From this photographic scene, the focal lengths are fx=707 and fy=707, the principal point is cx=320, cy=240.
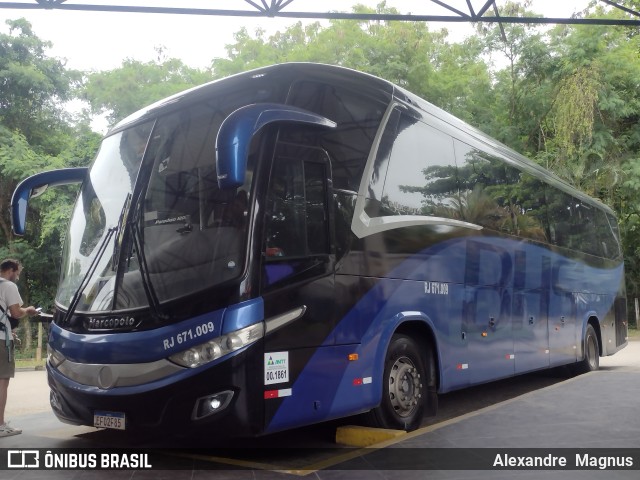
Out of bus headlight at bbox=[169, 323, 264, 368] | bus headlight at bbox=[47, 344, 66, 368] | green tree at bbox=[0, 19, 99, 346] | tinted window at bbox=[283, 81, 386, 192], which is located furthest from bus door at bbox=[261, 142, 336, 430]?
green tree at bbox=[0, 19, 99, 346]

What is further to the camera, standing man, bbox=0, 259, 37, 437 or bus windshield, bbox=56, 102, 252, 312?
standing man, bbox=0, 259, 37, 437

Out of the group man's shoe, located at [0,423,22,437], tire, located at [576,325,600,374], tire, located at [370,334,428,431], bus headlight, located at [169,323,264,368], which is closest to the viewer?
bus headlight, located at [169,323,264,368]

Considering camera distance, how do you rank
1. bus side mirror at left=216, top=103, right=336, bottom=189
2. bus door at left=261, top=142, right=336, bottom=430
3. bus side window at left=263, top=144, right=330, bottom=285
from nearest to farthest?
bus side mirror at left=216, top=103, right=336, bottom=189 → bus door at left=261, top=142, right=336, bottom=430 → bus side window at left=263, top=144, right=330, bottom=285

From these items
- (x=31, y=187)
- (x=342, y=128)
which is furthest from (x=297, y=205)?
(x=31, y=187)

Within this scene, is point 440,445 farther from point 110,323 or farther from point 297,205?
point 110,323

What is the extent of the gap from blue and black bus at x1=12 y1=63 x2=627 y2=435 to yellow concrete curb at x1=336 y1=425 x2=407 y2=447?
222 millimetres

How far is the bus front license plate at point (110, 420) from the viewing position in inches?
223

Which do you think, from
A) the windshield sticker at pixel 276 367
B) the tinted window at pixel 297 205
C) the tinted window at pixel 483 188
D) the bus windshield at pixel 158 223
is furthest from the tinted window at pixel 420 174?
the windshield sticker at pixel 276 367

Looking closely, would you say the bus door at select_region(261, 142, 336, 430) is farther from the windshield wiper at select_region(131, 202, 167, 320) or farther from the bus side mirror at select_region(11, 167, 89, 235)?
the bus side mirror at select_region(11, 167, 89, 235)

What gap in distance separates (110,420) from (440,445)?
9.68 ft

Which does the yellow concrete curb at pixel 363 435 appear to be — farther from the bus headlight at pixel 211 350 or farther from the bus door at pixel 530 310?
the bus door at pixel 530 310

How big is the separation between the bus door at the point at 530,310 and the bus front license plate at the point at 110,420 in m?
6.40

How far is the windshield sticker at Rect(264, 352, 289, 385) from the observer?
18.5 ft

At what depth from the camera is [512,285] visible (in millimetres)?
10359
